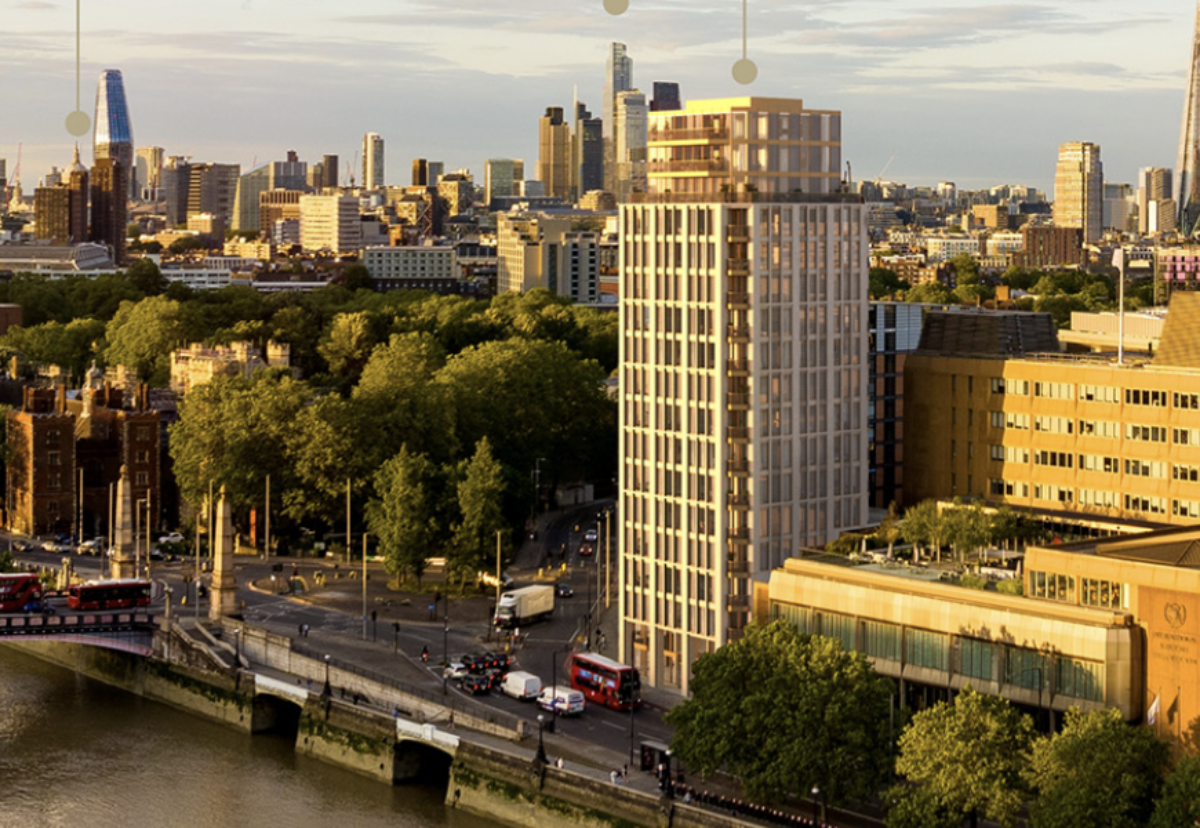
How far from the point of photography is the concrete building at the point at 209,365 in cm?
14762

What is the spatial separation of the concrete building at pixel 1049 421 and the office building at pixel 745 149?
11924 mm

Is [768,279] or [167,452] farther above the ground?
[768,279]

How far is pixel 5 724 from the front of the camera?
9300cm

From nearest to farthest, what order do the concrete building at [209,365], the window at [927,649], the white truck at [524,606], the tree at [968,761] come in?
the tree at [968,761], the window at [927,649], the white truck at [524,606], the concrete building at [209,365]

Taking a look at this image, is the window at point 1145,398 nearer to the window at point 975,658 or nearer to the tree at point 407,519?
the window at point 975,658

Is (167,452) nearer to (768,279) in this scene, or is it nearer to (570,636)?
(570,636)

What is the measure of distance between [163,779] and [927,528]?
1199 inches

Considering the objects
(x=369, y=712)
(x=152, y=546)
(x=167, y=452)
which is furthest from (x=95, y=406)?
(x=369, y=712)

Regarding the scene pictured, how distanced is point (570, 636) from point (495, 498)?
1237 cm

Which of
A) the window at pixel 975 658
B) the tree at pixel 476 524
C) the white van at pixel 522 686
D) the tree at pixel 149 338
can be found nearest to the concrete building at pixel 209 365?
the tree at pixel 149 338

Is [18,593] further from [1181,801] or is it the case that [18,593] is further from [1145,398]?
[1181,801]

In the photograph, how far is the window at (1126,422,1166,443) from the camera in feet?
298

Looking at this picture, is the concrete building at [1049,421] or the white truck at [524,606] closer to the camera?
the concrete building at [1049,421]

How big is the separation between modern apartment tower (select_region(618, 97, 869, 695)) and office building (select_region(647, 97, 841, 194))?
8cm
